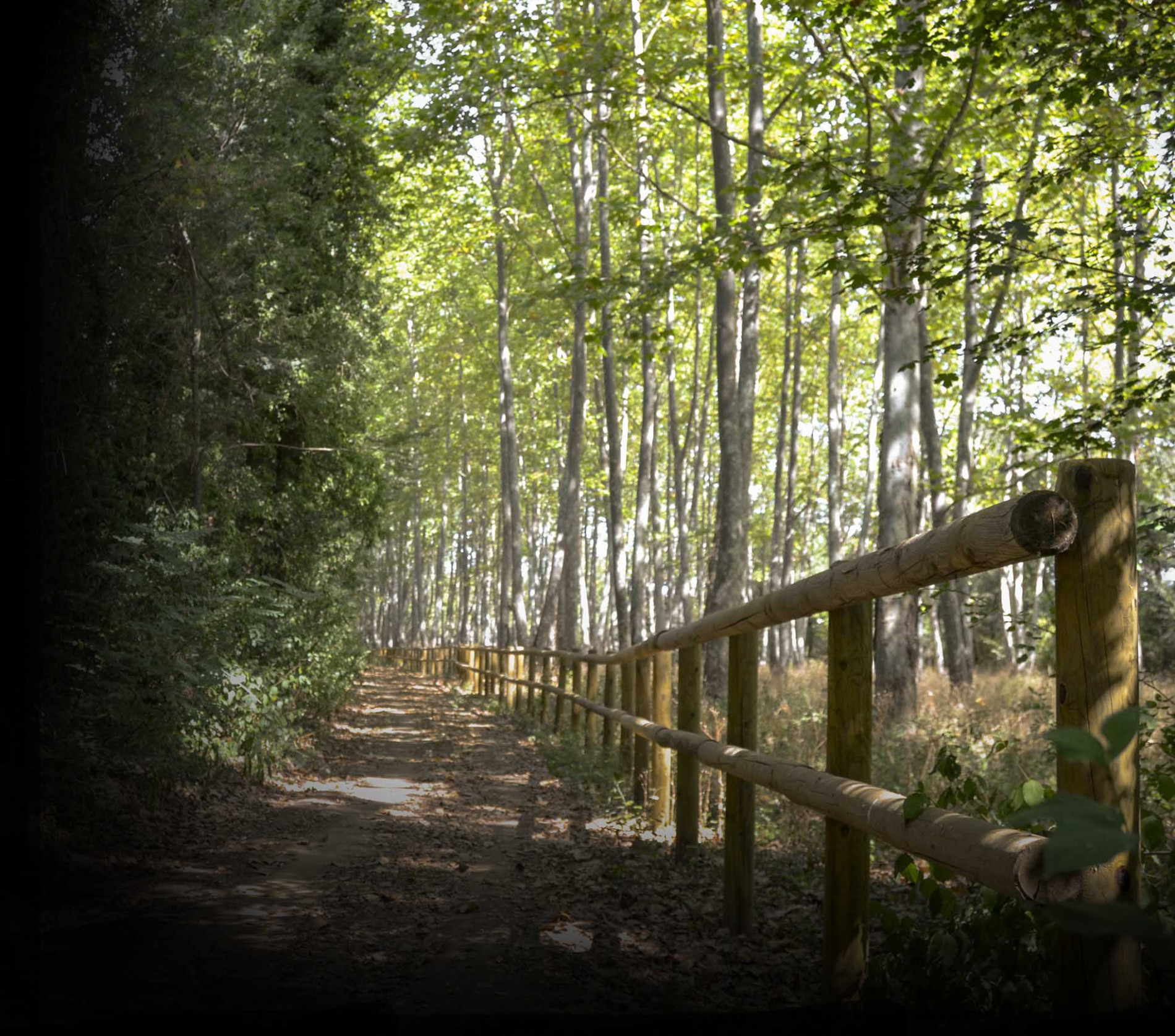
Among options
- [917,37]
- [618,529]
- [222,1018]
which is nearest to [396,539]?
[618,529]

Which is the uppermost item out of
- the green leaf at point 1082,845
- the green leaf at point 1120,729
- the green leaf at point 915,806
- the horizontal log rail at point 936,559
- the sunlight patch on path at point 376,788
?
the horizontal log rail at point 936,559

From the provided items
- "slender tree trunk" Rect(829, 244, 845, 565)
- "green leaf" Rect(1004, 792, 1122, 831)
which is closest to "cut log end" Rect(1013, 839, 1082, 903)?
"green leaf" Rect(1004, 792, 1122, 831)

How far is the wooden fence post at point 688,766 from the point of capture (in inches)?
238

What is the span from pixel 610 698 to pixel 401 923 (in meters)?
5.45

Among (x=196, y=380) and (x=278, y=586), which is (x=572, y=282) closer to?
(x=196, y=380)

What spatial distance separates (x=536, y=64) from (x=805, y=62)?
4.55m

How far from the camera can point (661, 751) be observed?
24.1 ft

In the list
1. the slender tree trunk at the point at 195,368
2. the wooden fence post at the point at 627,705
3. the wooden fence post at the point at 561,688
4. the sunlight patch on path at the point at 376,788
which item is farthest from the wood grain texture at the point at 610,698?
the slender tree trunk at the point at 195,368

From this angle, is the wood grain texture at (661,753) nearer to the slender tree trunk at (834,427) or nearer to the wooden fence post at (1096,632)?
the wooden fence post at (1096,632)

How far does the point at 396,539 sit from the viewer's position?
2074 inches

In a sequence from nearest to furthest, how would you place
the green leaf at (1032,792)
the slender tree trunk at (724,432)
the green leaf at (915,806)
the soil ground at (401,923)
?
the green leaf at (1032,792), the green leaf at (915,806), the soil ground at (401,923), the slender tree trunk at (724,432)

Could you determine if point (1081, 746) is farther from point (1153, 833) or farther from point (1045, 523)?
point (1153, 833)

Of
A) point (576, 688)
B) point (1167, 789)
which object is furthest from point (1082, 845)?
point (576, 688)

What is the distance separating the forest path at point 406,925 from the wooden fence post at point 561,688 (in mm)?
5883
